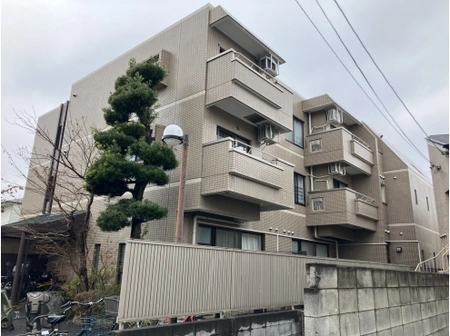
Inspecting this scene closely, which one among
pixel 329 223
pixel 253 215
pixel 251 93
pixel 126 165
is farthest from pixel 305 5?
pixel 329 223

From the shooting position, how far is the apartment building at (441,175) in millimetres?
11416

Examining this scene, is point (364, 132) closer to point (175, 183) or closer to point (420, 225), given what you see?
point (420, 225)

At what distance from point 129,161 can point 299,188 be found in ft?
28.4

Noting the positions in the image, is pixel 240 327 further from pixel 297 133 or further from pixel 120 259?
pixel 297 133

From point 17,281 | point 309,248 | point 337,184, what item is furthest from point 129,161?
point 337,184

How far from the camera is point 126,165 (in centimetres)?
773

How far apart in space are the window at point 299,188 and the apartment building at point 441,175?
193 inches

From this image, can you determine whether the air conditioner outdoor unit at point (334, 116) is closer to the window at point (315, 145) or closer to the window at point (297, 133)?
the window at point (315, 145)

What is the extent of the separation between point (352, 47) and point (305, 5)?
1.74 m

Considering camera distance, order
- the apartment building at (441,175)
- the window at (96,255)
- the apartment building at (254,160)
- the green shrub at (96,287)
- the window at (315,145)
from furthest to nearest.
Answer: the window at (315,145)
the apartment building at (441,175)
the window at (96,255)
the apartment building at (254,160)
the green shrub at (96,287)

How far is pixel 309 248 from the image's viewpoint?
14430mm

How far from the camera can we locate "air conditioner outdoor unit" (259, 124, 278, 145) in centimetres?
1109

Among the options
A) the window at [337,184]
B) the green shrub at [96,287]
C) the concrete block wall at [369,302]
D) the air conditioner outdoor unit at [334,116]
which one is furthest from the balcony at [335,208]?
the green shrub at [96,287]

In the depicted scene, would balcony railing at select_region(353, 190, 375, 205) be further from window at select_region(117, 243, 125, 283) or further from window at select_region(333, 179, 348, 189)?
window at select_region(117, 243, 125, 283)
